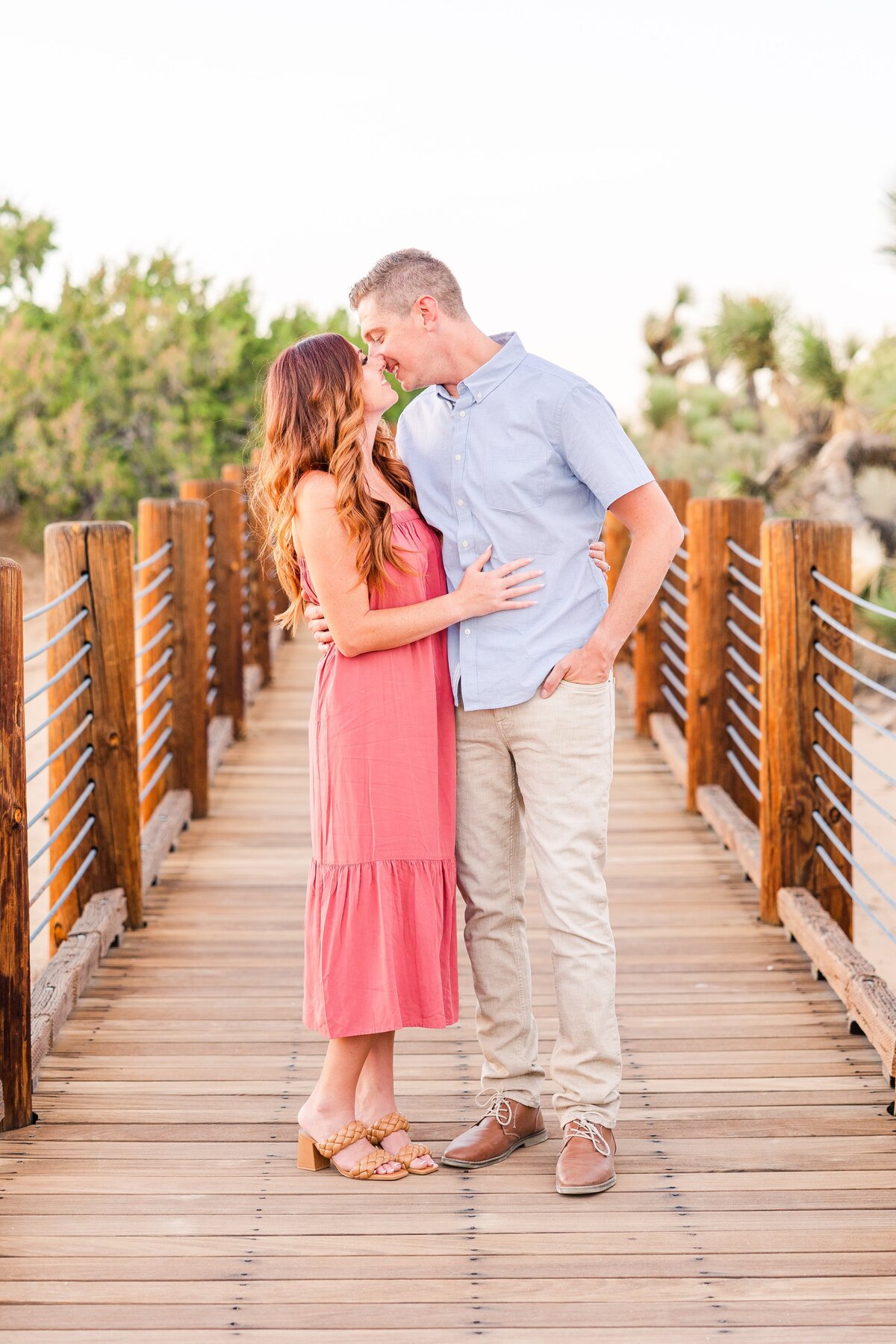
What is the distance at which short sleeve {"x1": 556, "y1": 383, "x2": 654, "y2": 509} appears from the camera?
8.32ft

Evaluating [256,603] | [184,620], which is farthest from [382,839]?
[256,603]

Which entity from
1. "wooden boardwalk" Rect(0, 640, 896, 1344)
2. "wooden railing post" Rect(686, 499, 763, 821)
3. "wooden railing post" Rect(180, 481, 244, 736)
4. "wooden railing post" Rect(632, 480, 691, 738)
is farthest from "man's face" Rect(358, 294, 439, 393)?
"wooden railing post" Rect(632, 480, 691, 738)

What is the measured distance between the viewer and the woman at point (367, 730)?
2541 millimetres

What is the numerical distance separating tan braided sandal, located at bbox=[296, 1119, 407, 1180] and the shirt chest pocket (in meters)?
1.15

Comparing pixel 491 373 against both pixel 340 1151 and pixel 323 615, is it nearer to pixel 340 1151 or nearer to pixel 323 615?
pixel 323 615

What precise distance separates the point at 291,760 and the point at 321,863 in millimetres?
3761

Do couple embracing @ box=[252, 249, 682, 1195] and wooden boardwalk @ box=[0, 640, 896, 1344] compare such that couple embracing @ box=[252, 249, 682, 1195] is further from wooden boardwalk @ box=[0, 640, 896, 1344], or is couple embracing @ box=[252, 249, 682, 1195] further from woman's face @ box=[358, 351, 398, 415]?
wooden boardwalk @ box=[0, 640, 896, 1344]

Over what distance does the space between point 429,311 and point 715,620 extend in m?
2.69

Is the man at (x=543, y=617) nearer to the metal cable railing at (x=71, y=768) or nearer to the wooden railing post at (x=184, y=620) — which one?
the metal cable railing at (x=71, y=768)

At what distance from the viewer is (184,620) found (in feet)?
16.9

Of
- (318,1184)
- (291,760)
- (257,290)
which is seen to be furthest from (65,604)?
(257,290)

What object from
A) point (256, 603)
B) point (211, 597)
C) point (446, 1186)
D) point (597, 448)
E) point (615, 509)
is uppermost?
point (597, 448)

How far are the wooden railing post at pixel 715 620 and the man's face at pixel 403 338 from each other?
258cm

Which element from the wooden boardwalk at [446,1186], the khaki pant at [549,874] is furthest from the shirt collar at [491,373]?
the wooden boardwalk at [446,1186]
